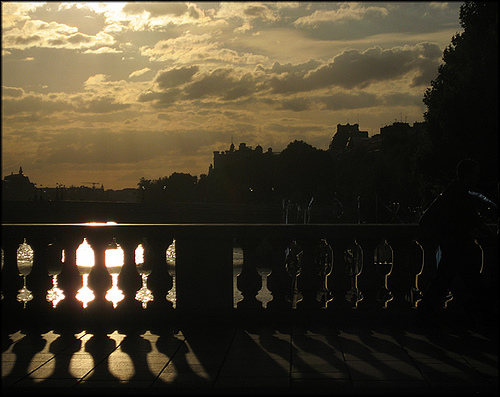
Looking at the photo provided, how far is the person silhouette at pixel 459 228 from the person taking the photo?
6.66 m

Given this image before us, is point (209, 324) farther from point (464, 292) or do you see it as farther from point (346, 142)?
point (346, 142)

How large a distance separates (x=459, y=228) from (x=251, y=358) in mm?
2355

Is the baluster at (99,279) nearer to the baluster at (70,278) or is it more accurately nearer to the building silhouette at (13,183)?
the baluster at (70,278)

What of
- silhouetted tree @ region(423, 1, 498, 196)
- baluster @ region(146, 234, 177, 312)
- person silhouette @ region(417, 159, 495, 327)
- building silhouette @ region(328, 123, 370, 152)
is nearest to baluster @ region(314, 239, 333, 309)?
person silhouette @ region(417, 159, 495, 327)

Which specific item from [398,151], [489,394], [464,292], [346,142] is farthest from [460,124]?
[346,142]

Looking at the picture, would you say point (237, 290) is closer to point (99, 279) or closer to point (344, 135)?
point (99, 279)

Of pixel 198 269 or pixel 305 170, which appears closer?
pixel 198 269

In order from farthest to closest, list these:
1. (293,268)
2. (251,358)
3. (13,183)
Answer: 1. (293,268)
2. (13,183)
3. (251,358)

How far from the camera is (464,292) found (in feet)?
24.7

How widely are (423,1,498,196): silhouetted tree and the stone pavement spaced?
24.3 m

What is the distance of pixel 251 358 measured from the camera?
20.4 ft

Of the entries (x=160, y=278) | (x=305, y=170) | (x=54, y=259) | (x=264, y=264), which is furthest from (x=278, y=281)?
(x=305, y=170)

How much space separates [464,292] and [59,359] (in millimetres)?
4267

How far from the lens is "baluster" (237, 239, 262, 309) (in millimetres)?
7691
